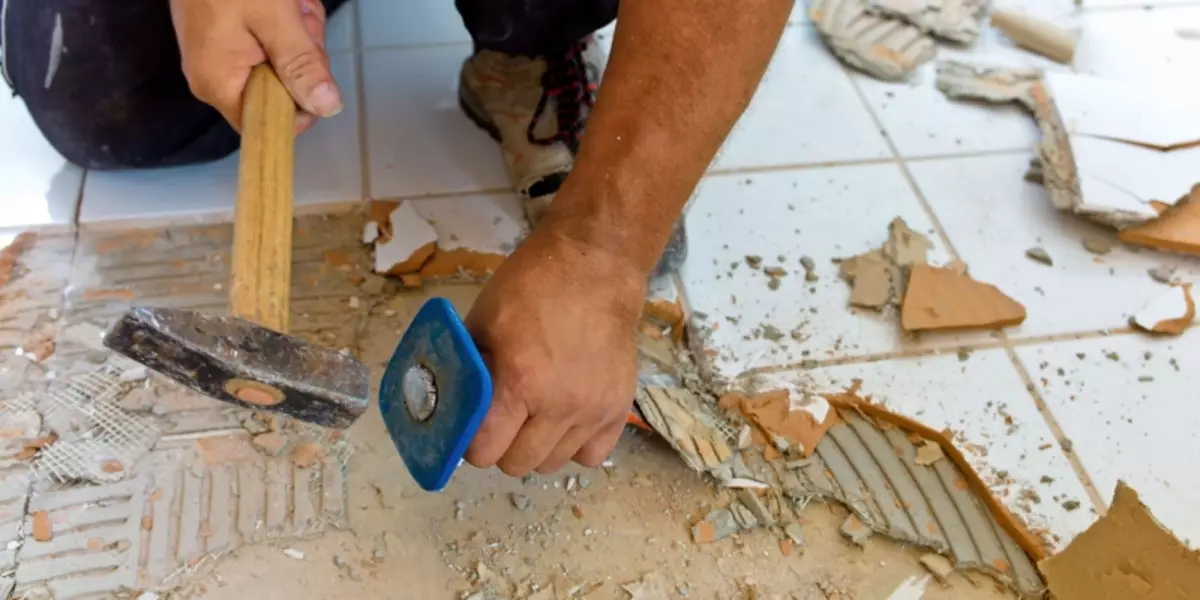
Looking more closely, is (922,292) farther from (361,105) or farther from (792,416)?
(361,105)

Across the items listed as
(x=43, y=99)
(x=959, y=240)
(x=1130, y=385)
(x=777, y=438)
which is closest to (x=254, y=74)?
(x=43, y=99)

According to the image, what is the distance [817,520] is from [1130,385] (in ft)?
1.42

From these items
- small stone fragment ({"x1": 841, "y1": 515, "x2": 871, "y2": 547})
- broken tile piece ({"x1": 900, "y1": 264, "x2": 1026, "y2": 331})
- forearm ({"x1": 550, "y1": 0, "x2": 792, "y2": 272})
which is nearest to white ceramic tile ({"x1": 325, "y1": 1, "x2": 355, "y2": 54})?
forearm ({"x1": 550, "y1": 0, "x2": 792, "y2": 272})

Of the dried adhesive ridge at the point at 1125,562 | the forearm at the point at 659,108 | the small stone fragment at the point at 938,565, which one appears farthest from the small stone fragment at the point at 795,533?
the forearm at the point at 659,108

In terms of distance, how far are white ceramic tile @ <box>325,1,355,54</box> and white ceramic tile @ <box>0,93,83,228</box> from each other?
42 centimetres

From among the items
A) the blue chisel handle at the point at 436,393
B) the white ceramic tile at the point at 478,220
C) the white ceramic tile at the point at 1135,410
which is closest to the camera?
the blue chisel handle at the point at 436,393

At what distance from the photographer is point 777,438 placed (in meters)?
0.98

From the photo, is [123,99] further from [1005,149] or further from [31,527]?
[1005,149]

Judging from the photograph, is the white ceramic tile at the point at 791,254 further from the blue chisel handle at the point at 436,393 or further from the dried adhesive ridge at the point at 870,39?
the blue chisel handle at the point at 436,393

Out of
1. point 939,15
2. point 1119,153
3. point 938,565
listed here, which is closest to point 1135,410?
point 938,565

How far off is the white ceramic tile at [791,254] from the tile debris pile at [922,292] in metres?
0.01

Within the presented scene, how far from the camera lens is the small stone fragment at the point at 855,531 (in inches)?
35.9

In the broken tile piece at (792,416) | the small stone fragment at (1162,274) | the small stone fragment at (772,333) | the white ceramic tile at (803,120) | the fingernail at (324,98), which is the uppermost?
the fingernail at (324,98)

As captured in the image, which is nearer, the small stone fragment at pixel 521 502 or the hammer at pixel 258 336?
the hammer at pixel 258 336
